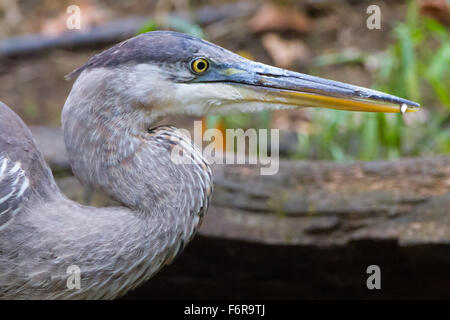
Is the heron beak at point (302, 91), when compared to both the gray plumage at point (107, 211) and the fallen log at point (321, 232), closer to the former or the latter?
the gray plumage at point (107, 211)

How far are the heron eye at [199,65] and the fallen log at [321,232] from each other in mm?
910

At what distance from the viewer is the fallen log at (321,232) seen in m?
2.85

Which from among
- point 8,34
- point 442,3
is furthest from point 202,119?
point 8,34

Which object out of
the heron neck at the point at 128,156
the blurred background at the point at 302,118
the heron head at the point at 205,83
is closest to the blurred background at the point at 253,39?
the blurred background at the point at 302,118

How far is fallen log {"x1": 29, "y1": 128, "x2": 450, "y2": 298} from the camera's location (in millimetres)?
2848

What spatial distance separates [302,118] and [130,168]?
309 centimetres

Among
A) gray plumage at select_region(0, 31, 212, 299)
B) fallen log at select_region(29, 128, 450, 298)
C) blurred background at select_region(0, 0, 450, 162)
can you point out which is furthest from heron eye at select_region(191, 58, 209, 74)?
blurred background at select_region(0, 0, 450, 162)

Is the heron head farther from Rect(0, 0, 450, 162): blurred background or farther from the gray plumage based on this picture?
Rect(0, 0, 450, 162): blurred background

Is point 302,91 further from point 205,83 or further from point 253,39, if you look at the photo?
point 253,39

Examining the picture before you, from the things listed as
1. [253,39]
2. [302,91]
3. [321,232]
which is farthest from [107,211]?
[253,39]

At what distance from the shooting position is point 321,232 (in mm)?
2900

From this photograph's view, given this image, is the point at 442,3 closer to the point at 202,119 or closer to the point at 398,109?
the point at 202,119

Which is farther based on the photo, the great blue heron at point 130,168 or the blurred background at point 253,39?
the blurred background at point 253,39

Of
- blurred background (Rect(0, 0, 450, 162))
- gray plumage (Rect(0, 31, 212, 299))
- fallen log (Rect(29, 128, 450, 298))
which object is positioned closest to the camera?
gray plumage (Rect(0, 31, 212, 299))
